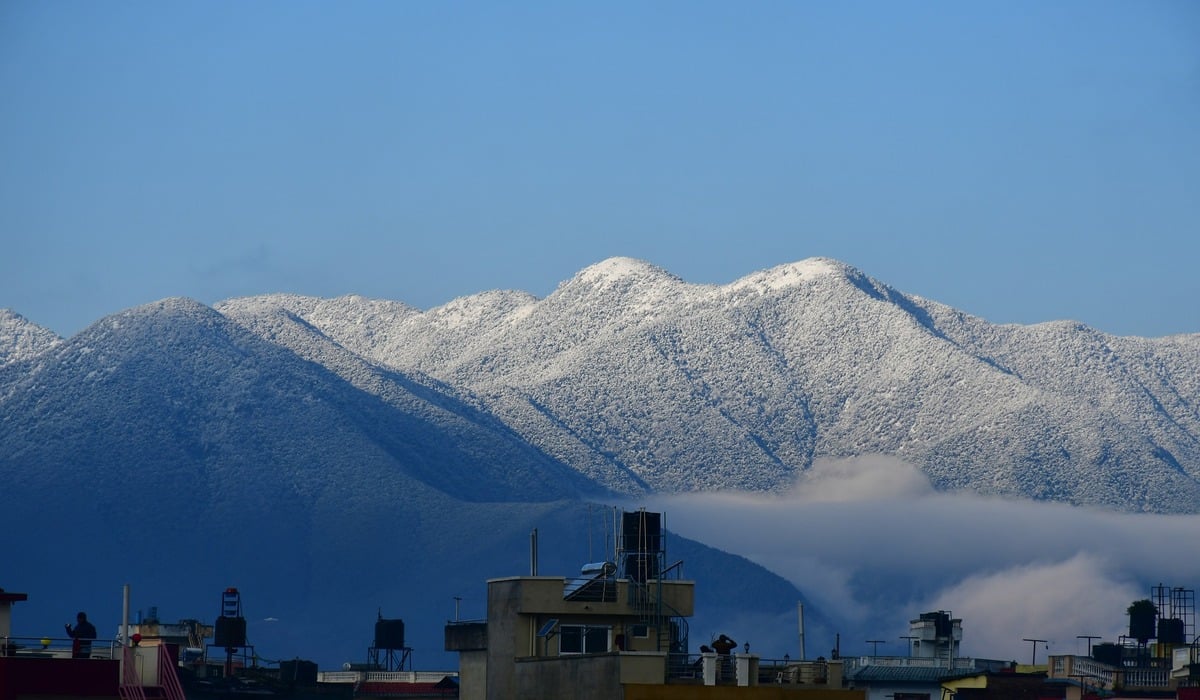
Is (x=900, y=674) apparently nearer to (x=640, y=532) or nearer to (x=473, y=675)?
(x=473, y=675)

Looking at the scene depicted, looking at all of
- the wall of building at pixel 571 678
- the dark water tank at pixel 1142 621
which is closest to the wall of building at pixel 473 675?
the wall of building at pixel 571 678

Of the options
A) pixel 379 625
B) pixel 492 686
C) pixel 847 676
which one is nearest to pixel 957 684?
pixel 847 676

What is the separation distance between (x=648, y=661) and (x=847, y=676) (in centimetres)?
3225

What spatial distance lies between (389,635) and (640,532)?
2597 inches

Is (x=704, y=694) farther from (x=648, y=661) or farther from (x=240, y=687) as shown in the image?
(x=240, y=687)

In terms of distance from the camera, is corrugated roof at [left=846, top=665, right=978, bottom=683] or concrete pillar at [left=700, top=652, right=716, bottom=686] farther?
corrugated roof at [left=846, top=665, right=978, bottom=683]

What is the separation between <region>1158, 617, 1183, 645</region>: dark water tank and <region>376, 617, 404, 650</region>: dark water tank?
3611cm

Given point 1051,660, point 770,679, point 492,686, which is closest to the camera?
point 770,679

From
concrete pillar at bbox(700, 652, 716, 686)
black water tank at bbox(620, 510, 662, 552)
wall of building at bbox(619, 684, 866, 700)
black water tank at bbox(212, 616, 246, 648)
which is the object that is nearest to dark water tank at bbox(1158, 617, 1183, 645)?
black water tank at bbox(212, 616, 246, 648)

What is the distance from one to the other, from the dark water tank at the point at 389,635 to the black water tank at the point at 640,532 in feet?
204

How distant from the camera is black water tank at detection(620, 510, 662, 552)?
63500 millimetres

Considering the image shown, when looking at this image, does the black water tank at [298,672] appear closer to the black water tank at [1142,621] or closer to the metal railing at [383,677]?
the metal railing at [383,677]

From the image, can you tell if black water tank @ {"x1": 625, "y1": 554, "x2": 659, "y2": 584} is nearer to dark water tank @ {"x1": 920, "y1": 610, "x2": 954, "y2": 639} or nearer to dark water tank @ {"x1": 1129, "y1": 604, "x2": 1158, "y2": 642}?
dark water tank @ {"x1": 920, "y1": 610, "x2": 954, "y2": 639}

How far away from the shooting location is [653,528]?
64188 mm
